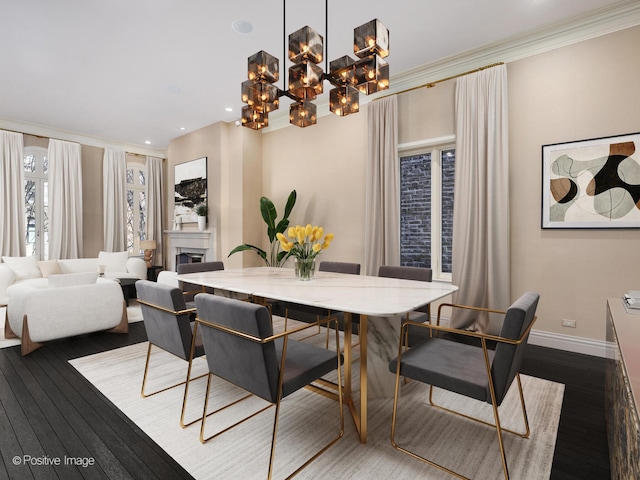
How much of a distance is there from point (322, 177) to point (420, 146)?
159cm

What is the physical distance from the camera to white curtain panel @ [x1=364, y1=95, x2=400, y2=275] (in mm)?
4188

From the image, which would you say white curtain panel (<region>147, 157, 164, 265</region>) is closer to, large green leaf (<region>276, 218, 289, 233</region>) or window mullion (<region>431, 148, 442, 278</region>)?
large green leaf (<region>276, 218, 289, 233</region>)

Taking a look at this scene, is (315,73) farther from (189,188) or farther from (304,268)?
(189,188)

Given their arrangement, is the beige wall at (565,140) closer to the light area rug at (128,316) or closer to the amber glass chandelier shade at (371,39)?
the amber glass chandelier shade at (371,39)

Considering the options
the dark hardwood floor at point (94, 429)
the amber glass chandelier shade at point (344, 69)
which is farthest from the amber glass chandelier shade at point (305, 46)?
the dark hardwood floor at point (94, 429)

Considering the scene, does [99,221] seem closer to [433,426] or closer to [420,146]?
[420,146]

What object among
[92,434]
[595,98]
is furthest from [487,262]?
[92,434]

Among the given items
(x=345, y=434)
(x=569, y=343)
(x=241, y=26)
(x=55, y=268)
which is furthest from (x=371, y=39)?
(x=55, y=268)

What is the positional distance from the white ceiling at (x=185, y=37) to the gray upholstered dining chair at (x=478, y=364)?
2.78m

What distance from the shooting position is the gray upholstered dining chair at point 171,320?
1.97m

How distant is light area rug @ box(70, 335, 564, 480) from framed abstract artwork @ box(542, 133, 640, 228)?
5.24 feet

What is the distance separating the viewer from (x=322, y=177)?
5141 mm

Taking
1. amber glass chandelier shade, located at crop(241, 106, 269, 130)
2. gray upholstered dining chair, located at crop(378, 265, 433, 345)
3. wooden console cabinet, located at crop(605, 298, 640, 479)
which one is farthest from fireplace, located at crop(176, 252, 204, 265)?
wooden console cabinet, located at crop(605, 298, 640, 479)

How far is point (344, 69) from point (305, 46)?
1.10 ft
